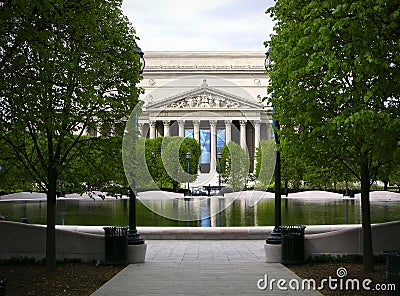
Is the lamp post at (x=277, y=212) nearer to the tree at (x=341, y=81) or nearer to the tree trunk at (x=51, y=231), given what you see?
the tree at (x=341, y=81)

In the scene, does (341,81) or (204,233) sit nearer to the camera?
(341,81)

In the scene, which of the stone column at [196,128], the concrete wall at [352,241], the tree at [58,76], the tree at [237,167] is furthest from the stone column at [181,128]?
the tree at [58,76]

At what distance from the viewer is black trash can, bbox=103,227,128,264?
515 inches

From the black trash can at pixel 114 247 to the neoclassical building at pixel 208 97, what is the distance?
7271 centimetres

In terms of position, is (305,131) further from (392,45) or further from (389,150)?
(392,45)

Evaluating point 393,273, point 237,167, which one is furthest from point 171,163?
point 393,273

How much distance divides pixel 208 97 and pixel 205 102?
112 cm

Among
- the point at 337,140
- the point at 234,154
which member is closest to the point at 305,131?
the point at 337,140

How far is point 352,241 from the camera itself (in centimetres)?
1324

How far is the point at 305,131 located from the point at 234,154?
43.3 metres

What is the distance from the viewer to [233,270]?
12.4 meters
